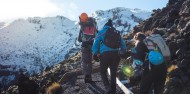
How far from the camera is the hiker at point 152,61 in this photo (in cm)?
928

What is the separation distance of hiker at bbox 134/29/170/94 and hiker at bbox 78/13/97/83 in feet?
14.8

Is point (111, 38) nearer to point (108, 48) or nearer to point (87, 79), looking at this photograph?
point (108, 48)

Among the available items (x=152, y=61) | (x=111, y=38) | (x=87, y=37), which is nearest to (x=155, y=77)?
(x=152, y=61)

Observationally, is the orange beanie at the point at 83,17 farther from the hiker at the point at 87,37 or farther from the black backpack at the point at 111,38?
the black backpack at the point at 111,38

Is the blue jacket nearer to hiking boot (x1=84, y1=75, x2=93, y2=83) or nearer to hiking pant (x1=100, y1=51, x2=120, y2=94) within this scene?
hiking pant (x1=100, y1=51, x2=120, y2=94)

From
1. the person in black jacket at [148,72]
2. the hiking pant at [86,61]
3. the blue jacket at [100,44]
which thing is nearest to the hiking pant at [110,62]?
the blue jacket at [100,44]

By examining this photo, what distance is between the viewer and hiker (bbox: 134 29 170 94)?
9.28 meters

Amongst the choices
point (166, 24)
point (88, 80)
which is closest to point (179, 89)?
point (88, 80)

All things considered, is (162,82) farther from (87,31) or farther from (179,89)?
(87,31)

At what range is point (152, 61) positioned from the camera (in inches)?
365

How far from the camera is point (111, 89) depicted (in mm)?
10844

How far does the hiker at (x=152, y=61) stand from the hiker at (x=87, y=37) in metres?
4.50

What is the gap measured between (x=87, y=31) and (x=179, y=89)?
4.11 metres

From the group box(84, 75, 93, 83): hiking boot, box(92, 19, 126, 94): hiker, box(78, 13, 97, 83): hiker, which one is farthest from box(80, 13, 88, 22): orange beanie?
box(92, 19, 126, 94): hiker
